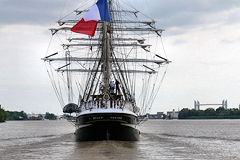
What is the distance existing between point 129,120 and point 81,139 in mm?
4878

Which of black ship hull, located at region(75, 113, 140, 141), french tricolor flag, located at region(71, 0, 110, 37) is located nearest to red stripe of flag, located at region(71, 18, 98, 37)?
french tricolor flag, located at region(71, 0, 110, 37)

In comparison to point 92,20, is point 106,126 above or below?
below

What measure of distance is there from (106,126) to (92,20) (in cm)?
868

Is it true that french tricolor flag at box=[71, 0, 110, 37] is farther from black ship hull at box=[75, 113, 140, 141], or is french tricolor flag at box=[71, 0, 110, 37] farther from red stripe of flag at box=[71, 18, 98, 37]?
black ship hull at box=[75, 113, 140, 141]

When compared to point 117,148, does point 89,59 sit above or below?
above

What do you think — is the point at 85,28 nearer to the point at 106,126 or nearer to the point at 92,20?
the point at 92,20

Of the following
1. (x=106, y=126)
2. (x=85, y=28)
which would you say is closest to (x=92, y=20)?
(x=85, y=28)

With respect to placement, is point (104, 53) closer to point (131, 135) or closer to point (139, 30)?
point (131, 135)

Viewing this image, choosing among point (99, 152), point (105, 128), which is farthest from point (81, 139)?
point (99, 152)

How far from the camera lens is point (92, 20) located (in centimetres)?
3556

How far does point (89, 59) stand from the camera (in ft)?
189

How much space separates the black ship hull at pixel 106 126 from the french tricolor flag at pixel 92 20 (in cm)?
682

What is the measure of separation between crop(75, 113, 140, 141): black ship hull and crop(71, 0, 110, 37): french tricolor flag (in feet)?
22.4

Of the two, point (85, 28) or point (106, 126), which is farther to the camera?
point (106, 126)
